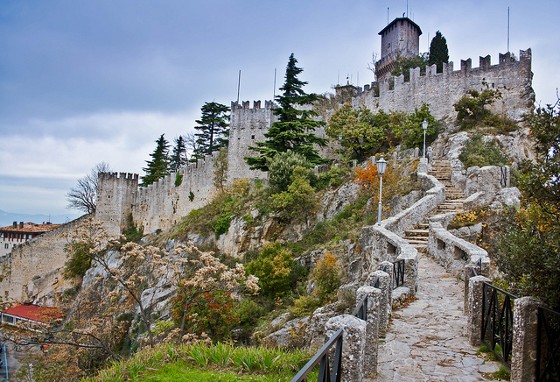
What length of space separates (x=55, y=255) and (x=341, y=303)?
120 ft

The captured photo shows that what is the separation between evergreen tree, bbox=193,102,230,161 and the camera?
44281mm

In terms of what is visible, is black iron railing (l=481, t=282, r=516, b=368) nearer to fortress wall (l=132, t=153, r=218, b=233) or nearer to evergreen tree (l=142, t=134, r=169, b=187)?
fortress wall (l=132, t=153, r=218, b=233)

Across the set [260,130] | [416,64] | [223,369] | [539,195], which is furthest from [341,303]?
[416,64]

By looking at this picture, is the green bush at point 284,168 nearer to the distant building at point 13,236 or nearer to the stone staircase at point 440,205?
the stone staircase at point 440,205

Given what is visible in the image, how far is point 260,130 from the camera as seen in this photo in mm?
34250

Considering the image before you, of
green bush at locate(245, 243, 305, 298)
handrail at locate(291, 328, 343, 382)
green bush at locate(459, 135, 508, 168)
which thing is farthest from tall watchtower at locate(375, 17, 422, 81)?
handrail at locate(291, 328, 343, 382)

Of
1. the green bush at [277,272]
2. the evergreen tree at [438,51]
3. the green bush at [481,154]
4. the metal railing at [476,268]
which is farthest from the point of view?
the evergreen tree at [438,51]

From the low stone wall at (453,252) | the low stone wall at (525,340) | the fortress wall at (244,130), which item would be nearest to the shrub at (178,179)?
the fortress wall at (244,130)

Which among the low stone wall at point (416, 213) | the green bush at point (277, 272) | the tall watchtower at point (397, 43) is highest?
the tall watchtower at point (397, 43)

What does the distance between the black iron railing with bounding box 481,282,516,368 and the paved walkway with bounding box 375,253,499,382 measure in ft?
0.80

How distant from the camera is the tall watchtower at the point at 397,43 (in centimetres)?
4496

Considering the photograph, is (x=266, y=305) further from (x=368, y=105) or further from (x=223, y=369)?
(x=368, y=105)

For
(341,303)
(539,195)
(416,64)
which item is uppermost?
(416,64)

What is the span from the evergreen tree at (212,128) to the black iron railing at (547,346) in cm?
4003
